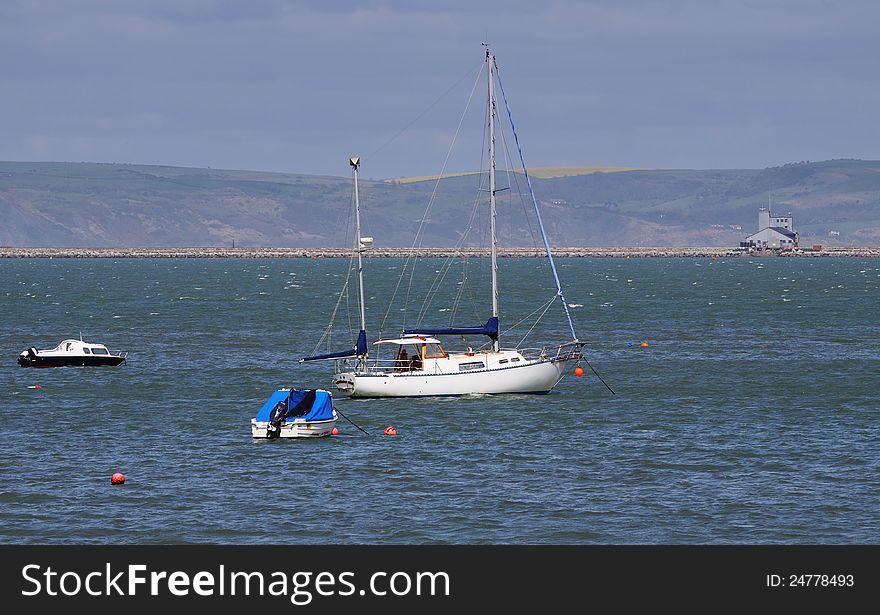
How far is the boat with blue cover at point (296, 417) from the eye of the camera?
57031mm

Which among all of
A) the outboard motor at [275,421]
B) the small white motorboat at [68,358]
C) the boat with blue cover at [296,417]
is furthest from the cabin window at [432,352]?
the small white motorboat at [68,358]

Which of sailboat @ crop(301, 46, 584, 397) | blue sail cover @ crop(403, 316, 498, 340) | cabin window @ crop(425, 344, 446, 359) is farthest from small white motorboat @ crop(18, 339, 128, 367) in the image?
cabin window @ crop(425, 344, 446, 359)

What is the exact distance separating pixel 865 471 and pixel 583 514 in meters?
12.1

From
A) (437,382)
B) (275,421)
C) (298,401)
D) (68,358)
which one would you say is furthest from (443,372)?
(68,358)

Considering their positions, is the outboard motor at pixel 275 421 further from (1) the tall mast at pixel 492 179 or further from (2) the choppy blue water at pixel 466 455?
(1) the tall mast at pixel 492 179

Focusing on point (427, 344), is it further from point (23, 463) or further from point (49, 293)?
point (49, 293)

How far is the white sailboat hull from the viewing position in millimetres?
68438

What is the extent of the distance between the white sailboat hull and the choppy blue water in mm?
740

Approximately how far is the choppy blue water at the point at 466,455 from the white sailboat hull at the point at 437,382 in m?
0.74

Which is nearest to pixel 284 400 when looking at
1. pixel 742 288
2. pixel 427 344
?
pixel 427 344

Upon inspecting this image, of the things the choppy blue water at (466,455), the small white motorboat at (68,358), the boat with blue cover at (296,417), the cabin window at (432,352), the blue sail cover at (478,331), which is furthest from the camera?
the small white motorboat at (68,358)

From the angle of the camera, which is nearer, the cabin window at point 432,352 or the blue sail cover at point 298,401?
the blue sail cover at point 298,401

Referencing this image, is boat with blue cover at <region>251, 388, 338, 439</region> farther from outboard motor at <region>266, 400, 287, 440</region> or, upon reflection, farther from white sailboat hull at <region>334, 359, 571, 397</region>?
white sailboat hull at <region>334, 359, 571, 397</region>

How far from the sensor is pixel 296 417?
189 feet
